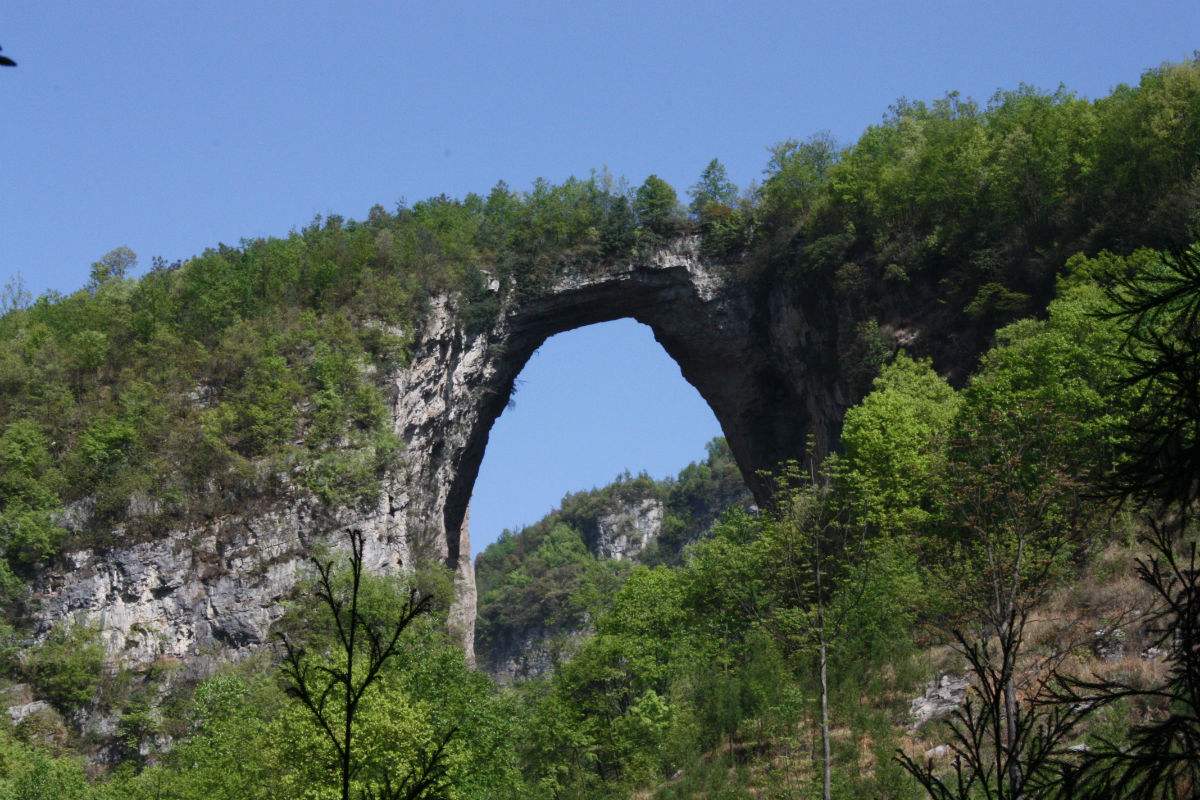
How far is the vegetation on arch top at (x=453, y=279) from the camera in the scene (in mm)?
46938

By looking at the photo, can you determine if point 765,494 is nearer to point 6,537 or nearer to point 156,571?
point 156,571

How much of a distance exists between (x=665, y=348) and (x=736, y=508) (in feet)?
34.2

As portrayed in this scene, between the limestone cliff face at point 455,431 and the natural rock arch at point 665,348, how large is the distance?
0.06m

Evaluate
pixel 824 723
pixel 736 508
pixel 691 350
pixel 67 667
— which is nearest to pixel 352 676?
pixel 824 723

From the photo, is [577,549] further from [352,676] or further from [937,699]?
[352,676]

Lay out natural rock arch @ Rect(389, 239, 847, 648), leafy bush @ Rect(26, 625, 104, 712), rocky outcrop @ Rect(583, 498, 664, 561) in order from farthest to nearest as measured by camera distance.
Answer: rocky outcrop @ Rect(583, 498, 664, 561) → natural rock arch @ Rect(389, 239, 847, 648) → leafy bush @ Rect(26, 625, 104, 712)

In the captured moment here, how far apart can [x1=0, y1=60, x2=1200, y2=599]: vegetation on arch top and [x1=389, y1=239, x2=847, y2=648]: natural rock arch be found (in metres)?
0.99


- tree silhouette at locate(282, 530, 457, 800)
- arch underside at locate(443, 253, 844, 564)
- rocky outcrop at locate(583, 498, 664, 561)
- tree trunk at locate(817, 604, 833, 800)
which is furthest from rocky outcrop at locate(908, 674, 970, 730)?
rocky outcrop at locate(583, 498, 664, 561)

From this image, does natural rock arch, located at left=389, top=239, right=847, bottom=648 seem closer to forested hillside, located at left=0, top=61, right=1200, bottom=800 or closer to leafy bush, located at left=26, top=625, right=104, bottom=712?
forested hillside, located at left=0, top=61, right=1200, bottom=800

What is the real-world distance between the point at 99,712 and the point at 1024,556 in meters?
34.6

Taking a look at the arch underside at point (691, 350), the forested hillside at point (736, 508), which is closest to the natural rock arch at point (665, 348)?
the arch underside at point (691, 350)

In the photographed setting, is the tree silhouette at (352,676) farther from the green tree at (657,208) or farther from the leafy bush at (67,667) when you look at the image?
the green tree at (657,208)

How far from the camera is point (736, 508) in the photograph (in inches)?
2044

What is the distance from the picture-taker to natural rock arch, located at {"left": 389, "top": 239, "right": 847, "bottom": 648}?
5453 centimetres
